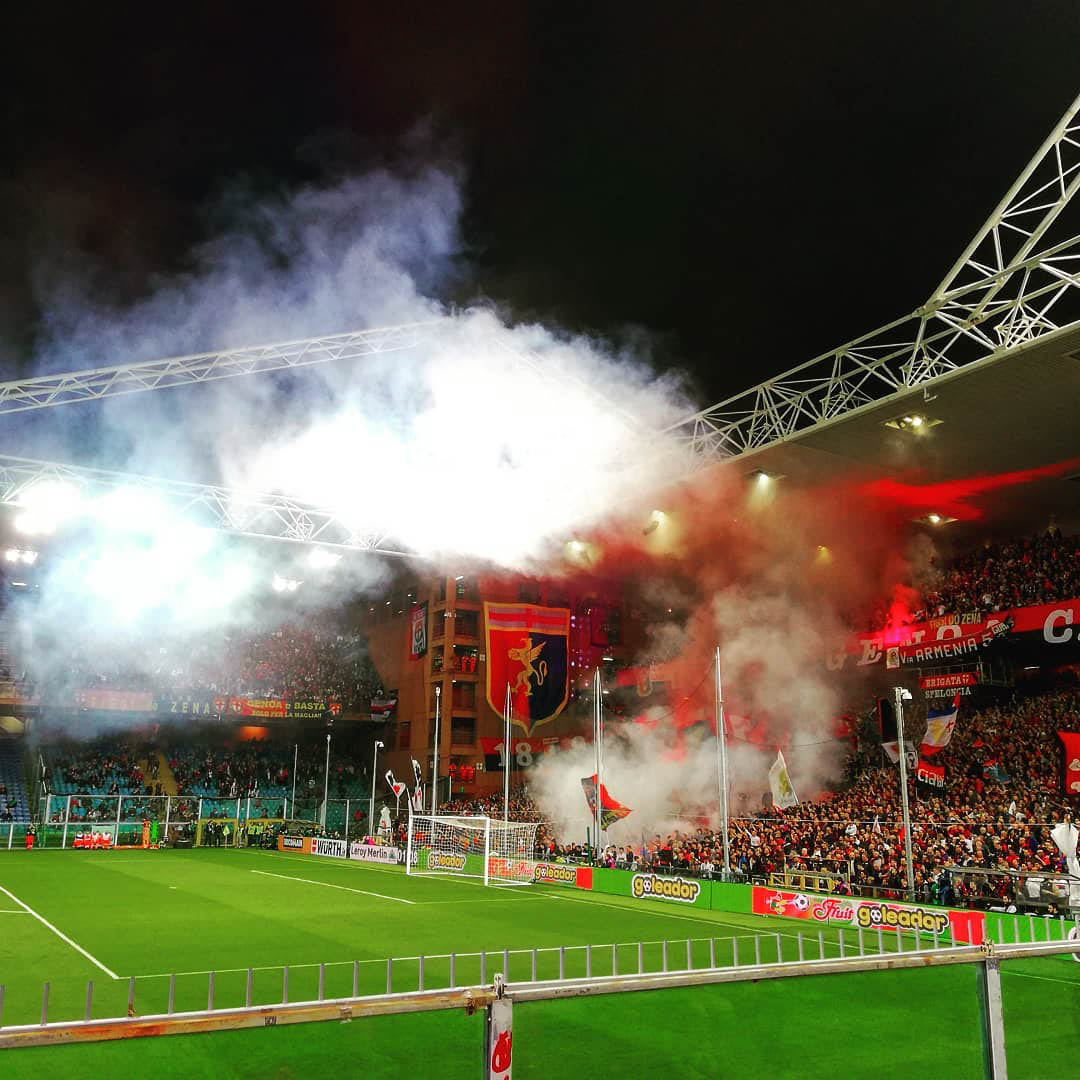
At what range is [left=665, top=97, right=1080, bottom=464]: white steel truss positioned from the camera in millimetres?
19625

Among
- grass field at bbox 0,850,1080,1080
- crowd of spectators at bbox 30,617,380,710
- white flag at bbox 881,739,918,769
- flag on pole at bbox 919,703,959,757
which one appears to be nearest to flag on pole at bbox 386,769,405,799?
grass field at bbox 0,850,1080,1080

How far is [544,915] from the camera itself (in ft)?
70.0

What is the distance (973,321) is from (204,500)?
25759 mm

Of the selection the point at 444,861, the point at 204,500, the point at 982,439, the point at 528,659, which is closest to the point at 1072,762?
the point at 982,439

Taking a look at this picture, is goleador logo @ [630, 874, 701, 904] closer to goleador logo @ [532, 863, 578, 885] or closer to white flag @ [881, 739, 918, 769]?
goleador logo @ [532, 863, 578, 885]

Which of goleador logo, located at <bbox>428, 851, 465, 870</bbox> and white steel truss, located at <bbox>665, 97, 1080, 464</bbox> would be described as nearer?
white steel truss, located at <bbox>665, 97, 1080, 464</bbox>

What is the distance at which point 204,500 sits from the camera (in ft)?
116

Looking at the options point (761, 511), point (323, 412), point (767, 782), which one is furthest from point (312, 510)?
point (767, 782)

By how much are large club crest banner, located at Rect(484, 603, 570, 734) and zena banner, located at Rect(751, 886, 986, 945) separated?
28.0 metres

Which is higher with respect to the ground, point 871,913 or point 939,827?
point 939,827

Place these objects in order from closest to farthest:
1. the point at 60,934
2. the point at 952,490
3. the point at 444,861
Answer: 1. the point at 60,934
2. the point at 952,490
3. the point at 444,861

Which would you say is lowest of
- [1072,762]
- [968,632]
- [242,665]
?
[1072,762]

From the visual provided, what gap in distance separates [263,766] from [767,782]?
30.1 metres

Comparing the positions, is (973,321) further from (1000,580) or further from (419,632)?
(419,632)
